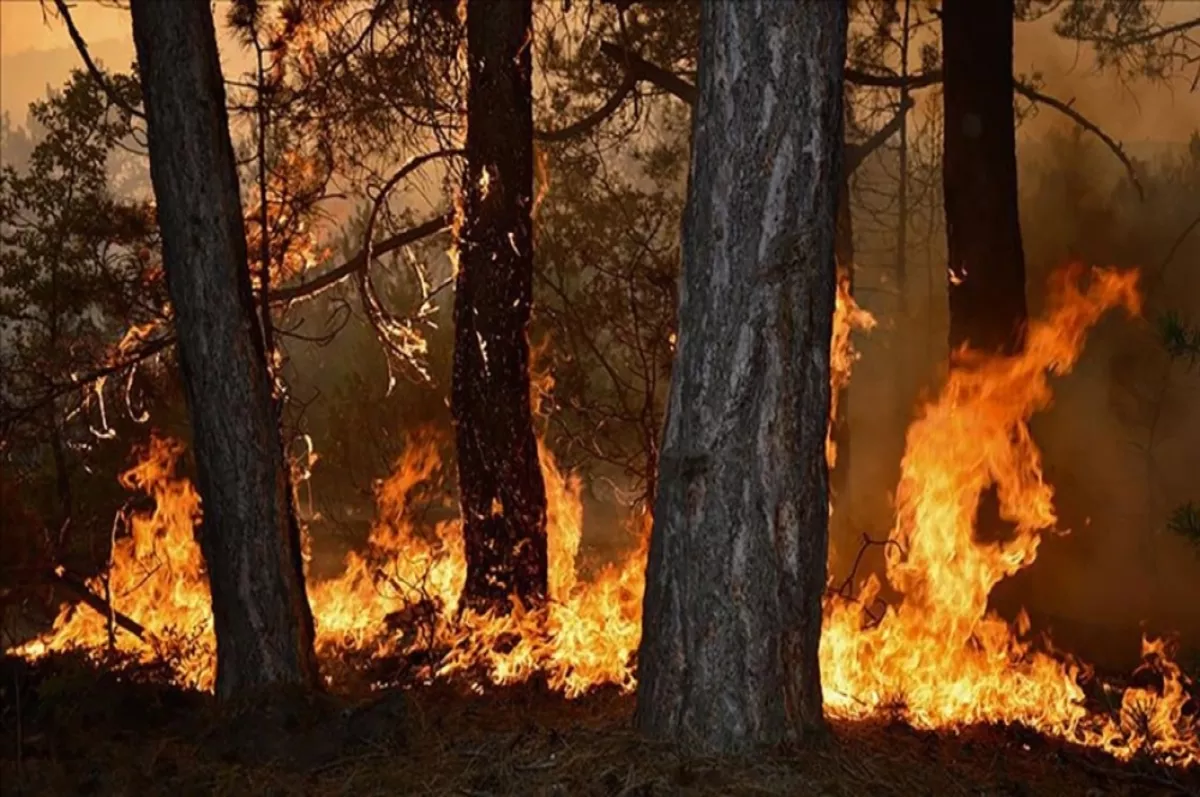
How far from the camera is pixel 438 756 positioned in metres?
5.78

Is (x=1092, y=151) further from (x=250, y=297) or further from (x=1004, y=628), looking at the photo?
(x=250, y=297)

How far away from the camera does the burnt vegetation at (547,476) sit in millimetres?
5359

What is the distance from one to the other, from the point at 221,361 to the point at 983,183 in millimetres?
5981

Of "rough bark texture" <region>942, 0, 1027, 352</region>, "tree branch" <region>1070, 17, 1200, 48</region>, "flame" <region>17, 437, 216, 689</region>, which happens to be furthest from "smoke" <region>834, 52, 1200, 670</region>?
"flame" <region>17, 437, 216, 689</region>

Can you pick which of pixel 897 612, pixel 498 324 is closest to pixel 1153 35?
pixel 897 612

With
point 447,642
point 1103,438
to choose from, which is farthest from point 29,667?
point 1103,438

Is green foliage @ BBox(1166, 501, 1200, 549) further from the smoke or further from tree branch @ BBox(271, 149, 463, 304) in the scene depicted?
the smoke

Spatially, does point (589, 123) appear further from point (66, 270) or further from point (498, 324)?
point (66, 270)

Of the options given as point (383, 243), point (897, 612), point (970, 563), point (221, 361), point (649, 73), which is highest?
point (649, 73)

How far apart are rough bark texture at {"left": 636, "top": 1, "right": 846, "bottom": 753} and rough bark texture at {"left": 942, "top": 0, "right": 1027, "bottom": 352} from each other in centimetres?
422

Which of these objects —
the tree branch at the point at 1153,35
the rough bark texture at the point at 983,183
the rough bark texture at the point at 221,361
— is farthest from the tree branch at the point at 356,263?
the tree branch at the point at 1153,35

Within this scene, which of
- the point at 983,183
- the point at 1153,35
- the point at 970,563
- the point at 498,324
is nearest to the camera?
the point at 970,563

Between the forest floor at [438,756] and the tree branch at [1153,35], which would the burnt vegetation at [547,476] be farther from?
the tree branch at [1153,35]

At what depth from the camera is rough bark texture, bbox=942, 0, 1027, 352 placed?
9.22 meters
